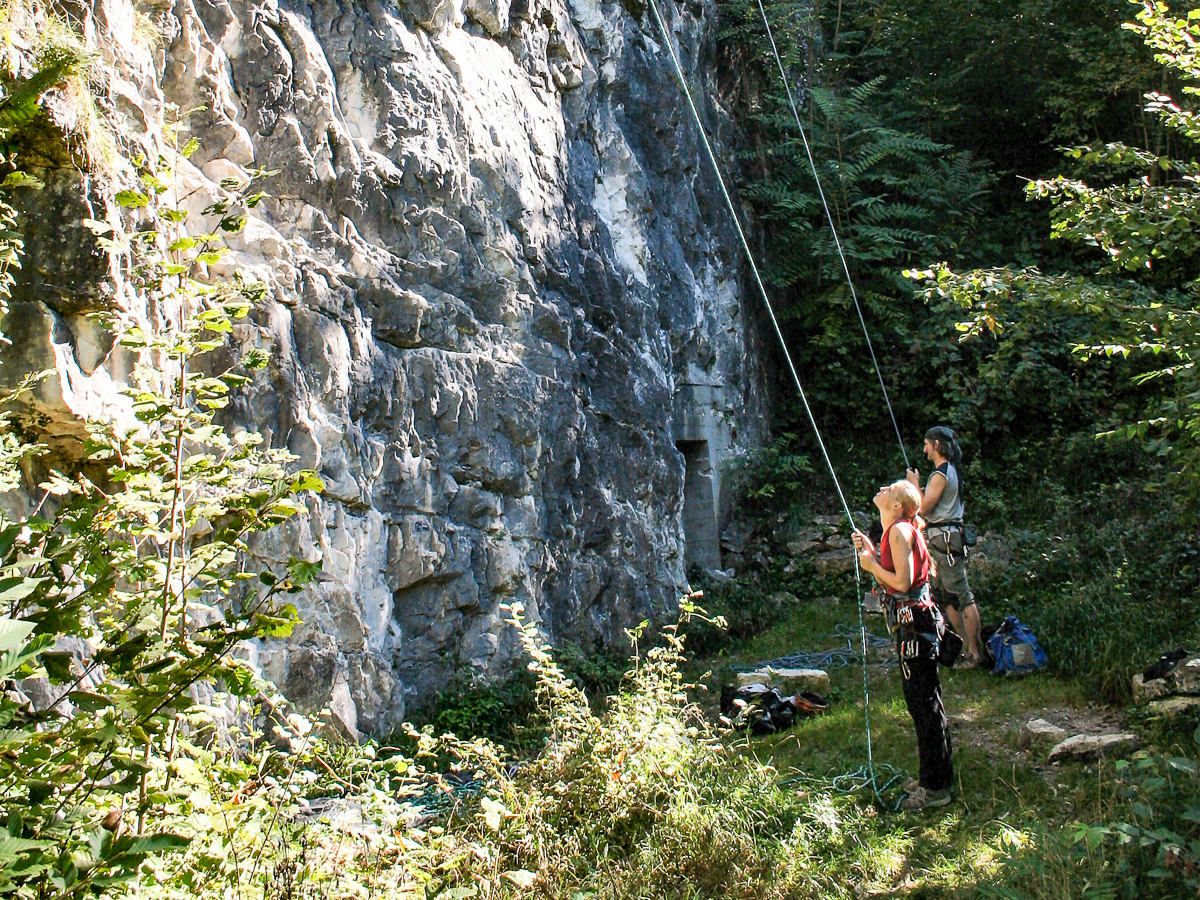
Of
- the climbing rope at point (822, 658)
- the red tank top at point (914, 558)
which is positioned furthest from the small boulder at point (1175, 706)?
the climbing rope at point (822, 658)

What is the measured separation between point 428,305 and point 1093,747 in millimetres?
5092

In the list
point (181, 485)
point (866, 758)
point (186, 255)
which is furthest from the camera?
point (866, 758)

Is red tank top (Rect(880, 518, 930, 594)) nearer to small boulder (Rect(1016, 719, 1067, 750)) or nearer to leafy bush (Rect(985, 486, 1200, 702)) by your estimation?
small boulder (Rect(1016, 719, 1067, 750))

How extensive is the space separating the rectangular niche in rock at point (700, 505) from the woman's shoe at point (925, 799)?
19.7 ft

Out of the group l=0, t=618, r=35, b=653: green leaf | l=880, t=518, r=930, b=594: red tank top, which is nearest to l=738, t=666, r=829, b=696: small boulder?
l=880, t=518, r=930, b=594: red tank top

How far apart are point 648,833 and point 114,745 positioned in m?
2.46

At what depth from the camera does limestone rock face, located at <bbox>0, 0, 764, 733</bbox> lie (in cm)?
524

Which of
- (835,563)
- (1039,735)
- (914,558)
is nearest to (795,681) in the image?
(1039,735)

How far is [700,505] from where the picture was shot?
10.9 metres

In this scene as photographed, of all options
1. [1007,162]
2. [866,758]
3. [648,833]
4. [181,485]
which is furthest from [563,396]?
[1007,162]

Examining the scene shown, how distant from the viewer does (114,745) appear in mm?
1904

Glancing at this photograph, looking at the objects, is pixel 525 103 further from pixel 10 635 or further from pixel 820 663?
pixel 10 635

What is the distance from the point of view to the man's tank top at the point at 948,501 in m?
6.85

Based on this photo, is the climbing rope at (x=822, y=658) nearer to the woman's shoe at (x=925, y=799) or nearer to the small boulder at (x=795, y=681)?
the small boulder at (x=795, y=681)
